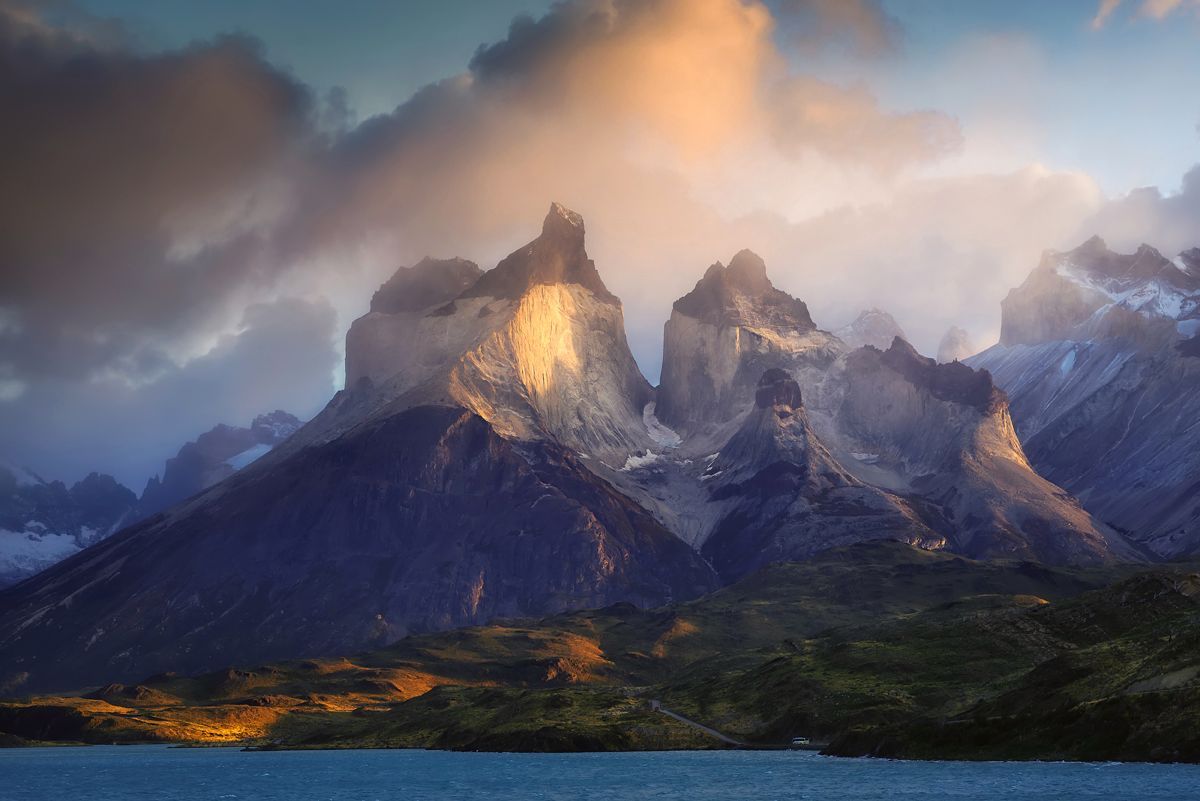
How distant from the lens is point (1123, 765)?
18862 cm

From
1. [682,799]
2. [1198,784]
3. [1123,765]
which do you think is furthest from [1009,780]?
[682,799]

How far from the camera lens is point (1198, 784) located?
534ft

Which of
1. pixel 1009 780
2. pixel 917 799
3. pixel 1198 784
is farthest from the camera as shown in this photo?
pixel 1009 780

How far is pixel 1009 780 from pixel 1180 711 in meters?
24.7

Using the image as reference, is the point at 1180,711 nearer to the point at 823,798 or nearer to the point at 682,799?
the point at 823,798

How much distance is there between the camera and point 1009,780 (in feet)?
624

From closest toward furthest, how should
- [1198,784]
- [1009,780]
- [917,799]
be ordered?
[1198,784], [917,799], [1009,780]

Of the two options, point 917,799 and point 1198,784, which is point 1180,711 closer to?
point 1198,784

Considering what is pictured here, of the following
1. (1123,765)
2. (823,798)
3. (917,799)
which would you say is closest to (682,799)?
(823,798)

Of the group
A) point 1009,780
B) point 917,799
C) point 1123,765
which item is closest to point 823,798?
point 917,799

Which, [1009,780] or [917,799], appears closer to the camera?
[917,799]

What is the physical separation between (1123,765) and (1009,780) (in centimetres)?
1520

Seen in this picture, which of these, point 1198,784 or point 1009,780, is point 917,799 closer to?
point 1009,780

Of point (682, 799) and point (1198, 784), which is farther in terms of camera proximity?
point (682, 799)
